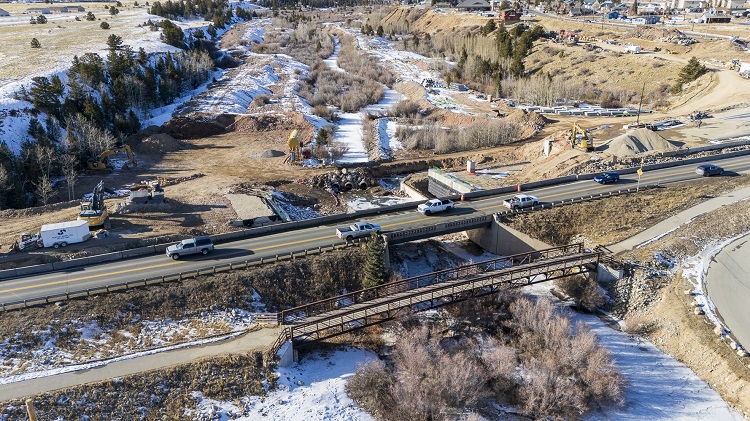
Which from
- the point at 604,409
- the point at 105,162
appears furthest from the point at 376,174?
the point at 604,409

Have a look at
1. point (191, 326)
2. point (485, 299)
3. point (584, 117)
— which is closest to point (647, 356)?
point (485, 299)

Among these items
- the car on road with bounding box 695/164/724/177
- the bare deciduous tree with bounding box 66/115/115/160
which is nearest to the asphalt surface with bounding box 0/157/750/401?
the car on road with bounding box 695/164/724/177

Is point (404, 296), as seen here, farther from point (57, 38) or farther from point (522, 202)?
point (57, 38)

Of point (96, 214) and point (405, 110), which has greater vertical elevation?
point (405, 110)

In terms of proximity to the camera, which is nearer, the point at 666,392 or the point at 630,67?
the point at 666,392

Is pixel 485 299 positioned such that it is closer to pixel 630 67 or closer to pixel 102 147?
pixel 102 147

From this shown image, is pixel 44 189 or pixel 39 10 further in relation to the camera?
pixel 39 10

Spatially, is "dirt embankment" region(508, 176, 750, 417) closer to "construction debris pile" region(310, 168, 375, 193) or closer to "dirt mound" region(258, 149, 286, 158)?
"construction debris pile" region(310, 168, 375, 193)
